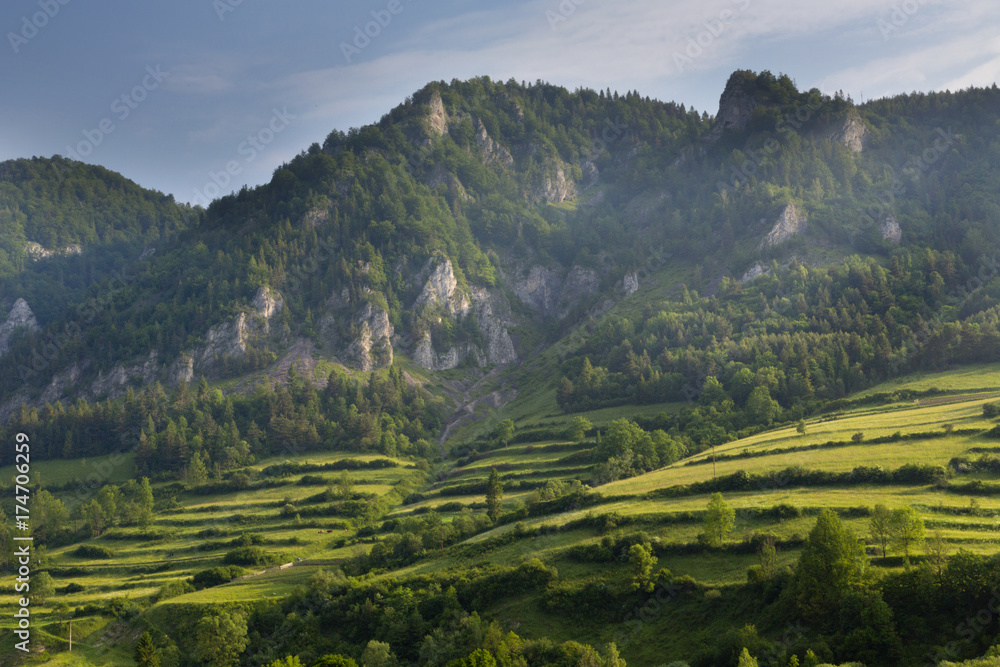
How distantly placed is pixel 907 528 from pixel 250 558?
10376 cm

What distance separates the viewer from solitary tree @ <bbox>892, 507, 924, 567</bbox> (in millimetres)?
69500

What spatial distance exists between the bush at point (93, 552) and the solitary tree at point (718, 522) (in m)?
116

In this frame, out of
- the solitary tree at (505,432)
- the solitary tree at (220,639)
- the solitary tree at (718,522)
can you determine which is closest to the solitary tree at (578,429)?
the solitary tree at (505,432)

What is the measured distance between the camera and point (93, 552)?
141125mm

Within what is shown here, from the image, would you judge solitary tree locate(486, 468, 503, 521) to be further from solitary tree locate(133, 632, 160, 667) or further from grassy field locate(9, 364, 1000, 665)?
solitary tree locate(133, 632, 160, 667)

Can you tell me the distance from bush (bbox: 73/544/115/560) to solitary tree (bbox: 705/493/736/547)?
4548 inches

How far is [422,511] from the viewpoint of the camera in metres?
142

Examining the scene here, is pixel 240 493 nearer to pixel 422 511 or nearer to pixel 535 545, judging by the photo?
pixel 422 511

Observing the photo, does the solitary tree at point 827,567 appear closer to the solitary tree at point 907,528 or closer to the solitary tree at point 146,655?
the solitary tree at point 907,528

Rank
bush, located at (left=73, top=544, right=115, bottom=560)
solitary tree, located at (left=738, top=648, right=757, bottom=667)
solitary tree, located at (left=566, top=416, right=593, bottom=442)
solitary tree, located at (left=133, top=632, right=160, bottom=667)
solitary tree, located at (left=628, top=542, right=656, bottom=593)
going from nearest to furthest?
solitary tree, located at (left=738, top=648, right=757, bottom=667) < solitary tree, located at (left=628, top=542, right=656, bottom=593) < solitary tree, located at (left=133, top=632, right=160, bottom=667) < bush, located at (left=73, top=544, right=115, bottom=560) < solitary tree, located at (left=566, top=416, right=593, bottom=442)

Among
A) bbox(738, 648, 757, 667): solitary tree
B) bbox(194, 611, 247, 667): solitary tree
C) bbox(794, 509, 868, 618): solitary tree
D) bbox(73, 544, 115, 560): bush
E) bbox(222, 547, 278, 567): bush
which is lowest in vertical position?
bbox(194, 611, 247, 667): solitary tree

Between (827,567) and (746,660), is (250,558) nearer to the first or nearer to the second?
(746,660)

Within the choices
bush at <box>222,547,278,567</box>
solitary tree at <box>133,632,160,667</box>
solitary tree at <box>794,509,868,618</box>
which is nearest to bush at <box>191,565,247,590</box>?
bush at <box>222,547,278,567</box>

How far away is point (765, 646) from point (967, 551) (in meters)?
21.3
